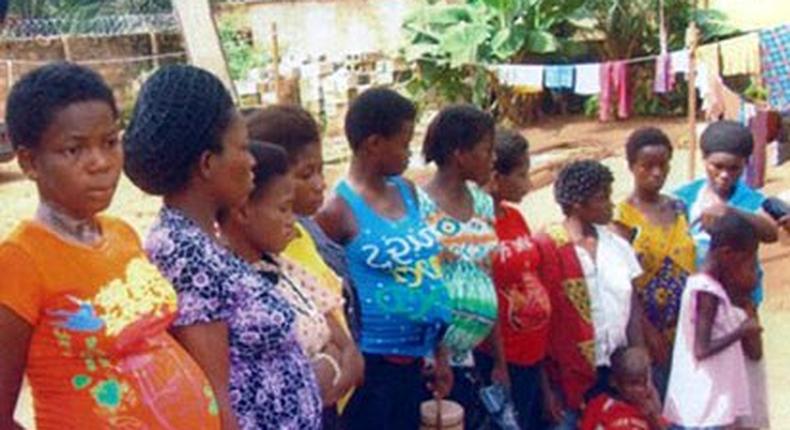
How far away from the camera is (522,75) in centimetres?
1388

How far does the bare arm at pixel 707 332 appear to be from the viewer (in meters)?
3.34

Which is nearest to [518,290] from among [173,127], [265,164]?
[265,164]

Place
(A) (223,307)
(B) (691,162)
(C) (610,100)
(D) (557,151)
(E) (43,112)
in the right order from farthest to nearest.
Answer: (D) (557,151) < (C) (610,100) < (B) (691,162) < (A) (223,307) < (E) (43,112)

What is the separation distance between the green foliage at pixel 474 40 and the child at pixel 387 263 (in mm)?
12182

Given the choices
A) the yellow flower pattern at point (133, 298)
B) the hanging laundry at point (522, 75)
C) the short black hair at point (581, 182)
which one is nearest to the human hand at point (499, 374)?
the short black hair at point (581, 182)

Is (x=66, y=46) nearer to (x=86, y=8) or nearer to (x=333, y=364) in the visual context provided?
(x=86, y=8)

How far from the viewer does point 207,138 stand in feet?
6.03

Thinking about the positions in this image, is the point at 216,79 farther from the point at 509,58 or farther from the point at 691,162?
the point at 509,58

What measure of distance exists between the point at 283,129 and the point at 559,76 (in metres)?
11.0

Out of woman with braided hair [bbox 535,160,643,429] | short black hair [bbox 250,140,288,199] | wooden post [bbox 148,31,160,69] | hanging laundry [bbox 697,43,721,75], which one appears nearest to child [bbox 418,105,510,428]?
woman with braided hair [bbox 535,160,643,429]

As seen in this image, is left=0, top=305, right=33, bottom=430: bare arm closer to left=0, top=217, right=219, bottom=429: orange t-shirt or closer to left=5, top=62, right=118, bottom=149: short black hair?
left=0, top=217, right=219, bottom=429: orange t-shirt

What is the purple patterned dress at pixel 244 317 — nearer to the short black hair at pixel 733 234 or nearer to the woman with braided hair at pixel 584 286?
the woman with braided hair at pixel 584 286

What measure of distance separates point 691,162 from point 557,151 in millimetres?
5949

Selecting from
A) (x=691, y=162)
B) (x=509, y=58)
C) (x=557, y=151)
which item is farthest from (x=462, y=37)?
(x=691, y=162)
